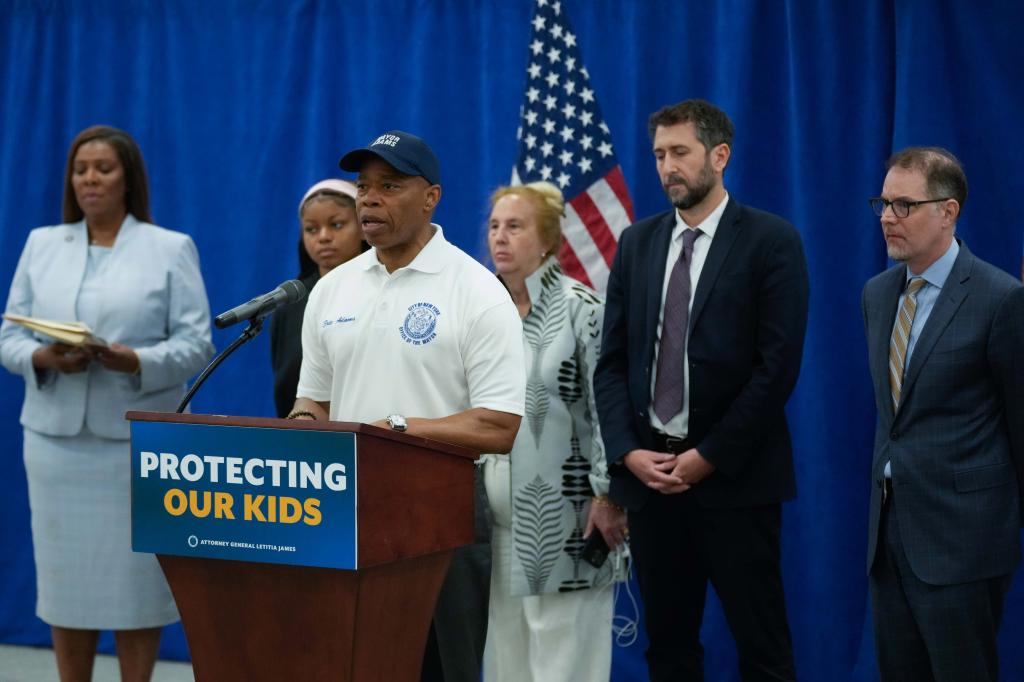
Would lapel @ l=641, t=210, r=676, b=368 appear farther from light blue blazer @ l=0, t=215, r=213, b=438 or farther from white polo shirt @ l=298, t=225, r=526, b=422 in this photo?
light blue blazer @ l=0, t=215, r=213, b=438

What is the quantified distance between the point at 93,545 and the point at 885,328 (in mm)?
2576

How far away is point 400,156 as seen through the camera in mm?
2504

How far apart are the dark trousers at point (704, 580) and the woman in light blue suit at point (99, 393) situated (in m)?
1.62

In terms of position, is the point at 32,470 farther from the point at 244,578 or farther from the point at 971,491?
the point at 971,491

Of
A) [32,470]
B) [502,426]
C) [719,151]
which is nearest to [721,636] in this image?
[719,151]

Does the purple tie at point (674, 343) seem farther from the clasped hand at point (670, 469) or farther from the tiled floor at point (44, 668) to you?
the tiled floor at point (44, 668)

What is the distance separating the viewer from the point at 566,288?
370 centimetres

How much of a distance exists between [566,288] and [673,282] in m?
0.43

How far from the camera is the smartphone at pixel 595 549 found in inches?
139

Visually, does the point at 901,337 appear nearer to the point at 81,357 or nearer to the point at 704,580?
the point at 704,580

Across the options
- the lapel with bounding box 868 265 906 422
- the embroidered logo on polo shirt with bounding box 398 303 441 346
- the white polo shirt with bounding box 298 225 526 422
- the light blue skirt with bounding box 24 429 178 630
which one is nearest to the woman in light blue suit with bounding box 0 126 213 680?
the light blue skirt with bounding box 24 429 178 630

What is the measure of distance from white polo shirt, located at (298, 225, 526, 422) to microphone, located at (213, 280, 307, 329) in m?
0.17

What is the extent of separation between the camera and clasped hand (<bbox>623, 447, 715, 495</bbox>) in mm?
3184

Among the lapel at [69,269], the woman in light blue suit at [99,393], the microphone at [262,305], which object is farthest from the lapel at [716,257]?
the lapel at [69,269]
